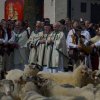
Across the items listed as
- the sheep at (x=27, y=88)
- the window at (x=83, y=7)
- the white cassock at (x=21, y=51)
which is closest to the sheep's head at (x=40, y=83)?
the sheep at (x=27, y=88)

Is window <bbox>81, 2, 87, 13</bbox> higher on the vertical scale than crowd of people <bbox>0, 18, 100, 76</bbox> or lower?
higher

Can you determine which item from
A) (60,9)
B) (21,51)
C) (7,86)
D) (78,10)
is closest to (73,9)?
(78,10)

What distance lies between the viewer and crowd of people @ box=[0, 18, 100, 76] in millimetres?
12789

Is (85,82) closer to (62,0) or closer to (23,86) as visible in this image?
(23,86)

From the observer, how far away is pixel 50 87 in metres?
8.99

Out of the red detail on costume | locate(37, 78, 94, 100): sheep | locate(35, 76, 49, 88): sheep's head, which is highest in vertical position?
the red detail on costume

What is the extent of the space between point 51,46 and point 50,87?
408cm

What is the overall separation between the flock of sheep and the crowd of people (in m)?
1.81

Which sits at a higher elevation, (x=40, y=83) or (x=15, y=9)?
(x=15, y=9)

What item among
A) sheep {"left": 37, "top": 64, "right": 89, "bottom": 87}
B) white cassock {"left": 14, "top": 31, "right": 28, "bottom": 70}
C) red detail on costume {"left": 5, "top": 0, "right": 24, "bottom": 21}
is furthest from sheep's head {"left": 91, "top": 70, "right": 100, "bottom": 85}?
red detail on costume {"left": 5, "top": 0, "right": 24, "bottom": 21}

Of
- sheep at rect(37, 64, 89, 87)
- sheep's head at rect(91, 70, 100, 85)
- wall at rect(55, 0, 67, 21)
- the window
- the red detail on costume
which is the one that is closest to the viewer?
sheep at rect(37, 64, 89, 87)

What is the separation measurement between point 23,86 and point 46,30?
420 centimetres

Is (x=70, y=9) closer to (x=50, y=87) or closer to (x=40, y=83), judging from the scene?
(x=40, y=83)

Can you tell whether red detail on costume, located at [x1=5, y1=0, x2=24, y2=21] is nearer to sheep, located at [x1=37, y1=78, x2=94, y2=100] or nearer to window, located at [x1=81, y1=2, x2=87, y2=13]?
window, located at [x1=81, y1=2, x2=87, y2=13]
